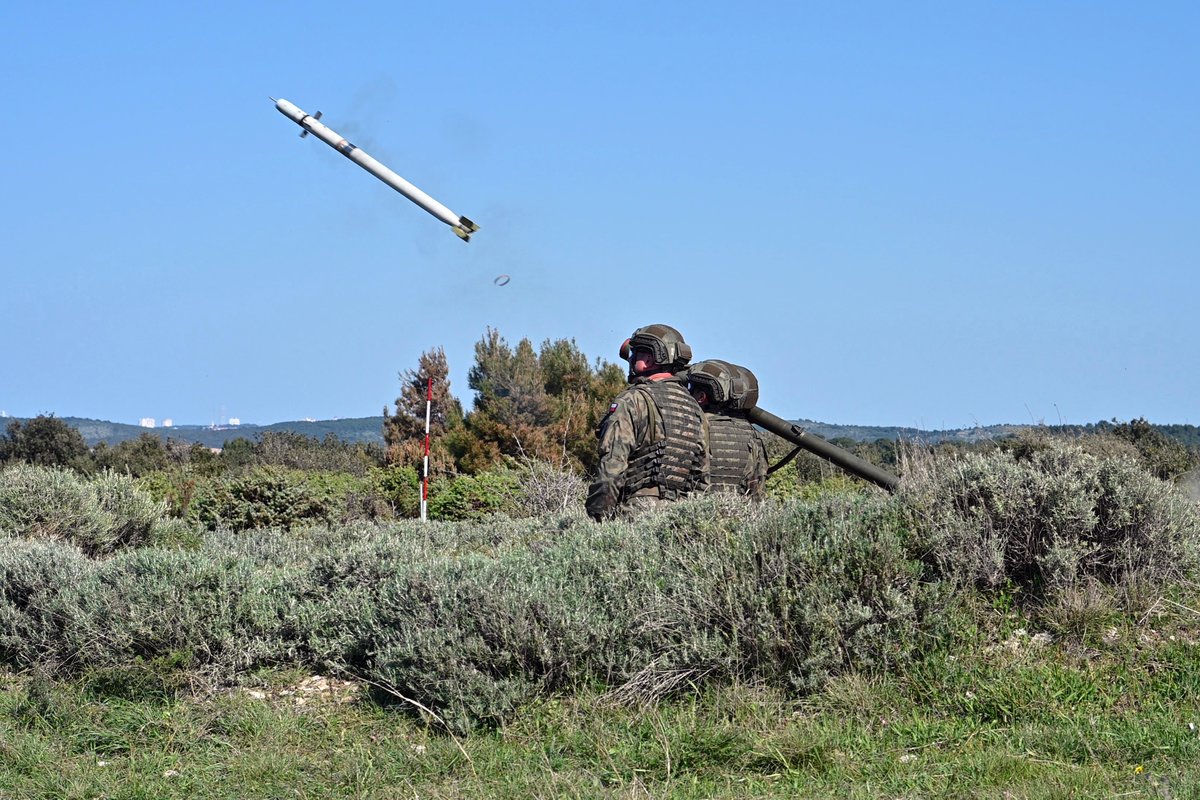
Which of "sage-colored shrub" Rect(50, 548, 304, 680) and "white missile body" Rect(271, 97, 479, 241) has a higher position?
"white missile body" Rect(271, 97, 479, 241)

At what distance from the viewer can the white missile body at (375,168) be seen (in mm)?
16656

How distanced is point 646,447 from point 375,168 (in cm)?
929

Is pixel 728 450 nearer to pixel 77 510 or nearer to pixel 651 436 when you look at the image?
pixel 651 436

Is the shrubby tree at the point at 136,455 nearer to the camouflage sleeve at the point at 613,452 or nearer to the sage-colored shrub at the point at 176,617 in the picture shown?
the camouflage sleeve at the point at 613,452

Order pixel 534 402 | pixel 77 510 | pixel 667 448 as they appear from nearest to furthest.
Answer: pixel 667 448, pixel 77 510, pixel 534 402

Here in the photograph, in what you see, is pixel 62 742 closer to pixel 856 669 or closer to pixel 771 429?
pixel 856 669

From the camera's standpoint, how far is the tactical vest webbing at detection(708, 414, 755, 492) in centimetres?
1020

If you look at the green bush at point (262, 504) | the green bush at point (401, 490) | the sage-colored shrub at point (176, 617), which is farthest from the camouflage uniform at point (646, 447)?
the green bush at point (401, 490)

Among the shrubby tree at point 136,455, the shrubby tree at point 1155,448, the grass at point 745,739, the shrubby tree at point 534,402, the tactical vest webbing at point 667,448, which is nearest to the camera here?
the grass at point 745,739

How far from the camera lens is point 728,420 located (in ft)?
33.9

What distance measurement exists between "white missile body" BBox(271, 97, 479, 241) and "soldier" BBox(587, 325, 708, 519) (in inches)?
282

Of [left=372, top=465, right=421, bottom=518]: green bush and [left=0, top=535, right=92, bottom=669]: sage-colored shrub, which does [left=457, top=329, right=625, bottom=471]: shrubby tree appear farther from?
[left=0, top=535, right=92, bottom=669]: sage-colored shrub

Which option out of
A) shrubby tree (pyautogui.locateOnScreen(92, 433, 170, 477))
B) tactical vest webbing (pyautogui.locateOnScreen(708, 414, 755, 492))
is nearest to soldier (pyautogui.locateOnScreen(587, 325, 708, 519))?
tactical vest webbing (pyautogui.locateOnScreen(708, 414, 755, 492))

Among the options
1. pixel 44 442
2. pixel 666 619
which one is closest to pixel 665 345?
pixel 666 619
